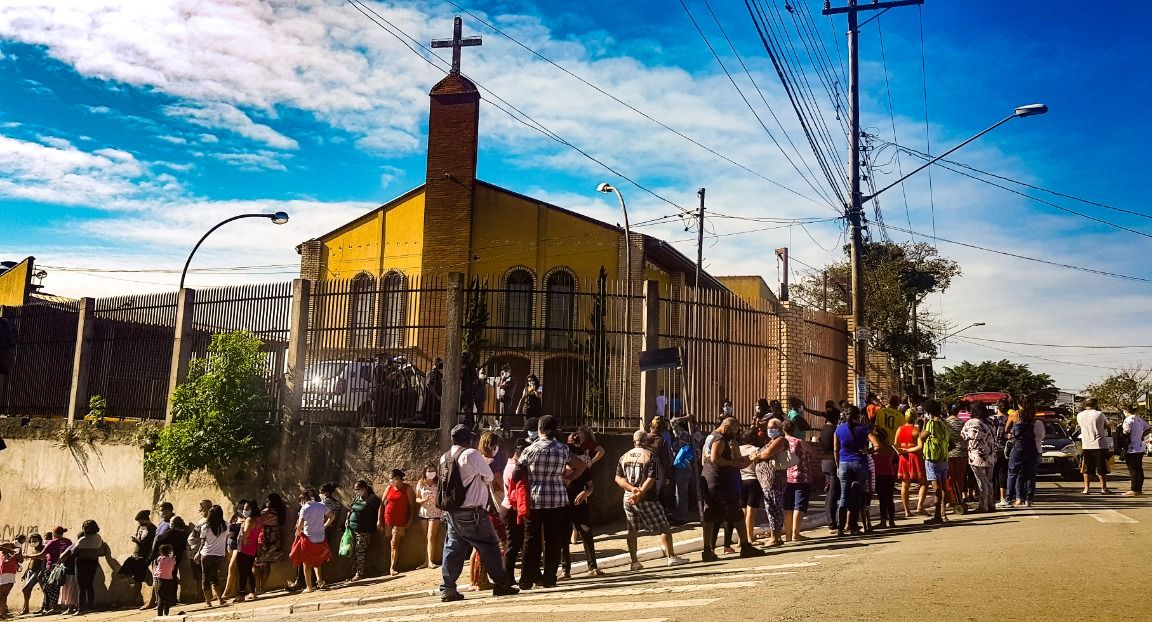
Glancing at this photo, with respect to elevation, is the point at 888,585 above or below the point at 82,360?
below

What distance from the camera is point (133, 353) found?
16156 mm

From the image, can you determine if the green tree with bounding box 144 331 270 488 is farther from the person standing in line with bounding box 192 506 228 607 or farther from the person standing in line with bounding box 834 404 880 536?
the person standing in line with bounding box 834 404 880 536

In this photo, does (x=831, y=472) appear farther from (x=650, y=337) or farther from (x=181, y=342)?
(x=181, y=342)

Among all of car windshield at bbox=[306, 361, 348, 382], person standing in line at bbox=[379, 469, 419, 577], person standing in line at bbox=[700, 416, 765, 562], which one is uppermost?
car windshield at bbox=[306, 361, 348, 382]

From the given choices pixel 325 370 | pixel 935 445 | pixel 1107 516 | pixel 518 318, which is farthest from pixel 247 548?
pixel 1107 516

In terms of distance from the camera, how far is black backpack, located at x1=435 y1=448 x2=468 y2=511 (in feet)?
29.1

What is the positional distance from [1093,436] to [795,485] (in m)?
7.08

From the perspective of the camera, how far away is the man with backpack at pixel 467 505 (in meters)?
8.91

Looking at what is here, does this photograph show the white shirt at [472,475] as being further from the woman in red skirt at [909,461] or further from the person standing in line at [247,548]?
the woman in red skirt at [909,461]

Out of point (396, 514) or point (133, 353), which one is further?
point (133, 353)

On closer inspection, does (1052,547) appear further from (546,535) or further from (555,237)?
(555,237)

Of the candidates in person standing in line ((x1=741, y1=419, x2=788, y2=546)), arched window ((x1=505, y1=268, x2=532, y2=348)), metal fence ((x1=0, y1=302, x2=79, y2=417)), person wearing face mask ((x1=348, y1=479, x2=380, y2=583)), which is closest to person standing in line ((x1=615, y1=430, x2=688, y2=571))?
person standing in line ((x1=741, y1=419, x2=788, y2=546))

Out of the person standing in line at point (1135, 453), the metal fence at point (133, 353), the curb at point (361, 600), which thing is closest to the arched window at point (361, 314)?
the metal fence at point (133, 353)

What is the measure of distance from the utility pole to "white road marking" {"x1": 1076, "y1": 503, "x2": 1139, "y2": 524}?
15.1ft
